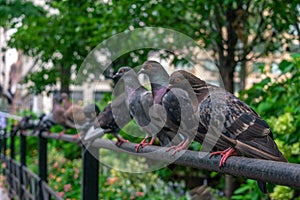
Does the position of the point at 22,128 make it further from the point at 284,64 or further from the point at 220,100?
the point at 220,100

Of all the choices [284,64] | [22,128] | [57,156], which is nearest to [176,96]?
[284,64]

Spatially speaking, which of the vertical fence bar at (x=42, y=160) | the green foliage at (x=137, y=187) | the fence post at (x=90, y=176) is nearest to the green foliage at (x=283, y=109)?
the green foliage at (x=137, y=187)

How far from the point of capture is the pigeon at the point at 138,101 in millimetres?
2158

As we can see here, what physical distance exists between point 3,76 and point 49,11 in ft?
48.3

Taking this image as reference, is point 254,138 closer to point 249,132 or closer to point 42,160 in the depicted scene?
point 249,132

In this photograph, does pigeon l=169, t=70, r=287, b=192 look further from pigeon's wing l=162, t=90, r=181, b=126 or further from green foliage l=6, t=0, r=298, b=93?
green foliage l=6, t=0, r=298, b=93

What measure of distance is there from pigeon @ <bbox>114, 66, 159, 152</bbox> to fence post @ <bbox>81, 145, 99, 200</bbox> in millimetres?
482

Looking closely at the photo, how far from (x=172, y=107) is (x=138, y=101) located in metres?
0.44

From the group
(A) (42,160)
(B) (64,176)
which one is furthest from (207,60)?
(B) (64,176)

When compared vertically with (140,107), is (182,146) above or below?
below

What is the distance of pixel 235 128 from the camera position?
1542 mm

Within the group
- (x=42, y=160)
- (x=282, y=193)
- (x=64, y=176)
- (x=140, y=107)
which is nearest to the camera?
(x=140, y=107)

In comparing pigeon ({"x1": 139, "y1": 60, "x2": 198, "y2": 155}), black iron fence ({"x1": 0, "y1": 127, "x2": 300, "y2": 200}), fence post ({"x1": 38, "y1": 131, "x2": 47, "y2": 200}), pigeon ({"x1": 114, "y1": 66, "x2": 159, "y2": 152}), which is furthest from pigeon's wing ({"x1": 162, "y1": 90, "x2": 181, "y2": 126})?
fence post ({"x1": 38, "y1": 131, "x2": 47, "y2": 200})

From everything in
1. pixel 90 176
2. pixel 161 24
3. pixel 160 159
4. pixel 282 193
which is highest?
pixel 161 24
